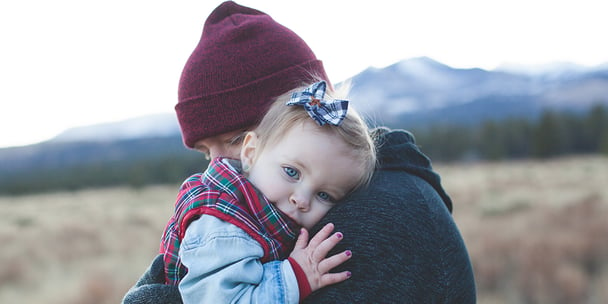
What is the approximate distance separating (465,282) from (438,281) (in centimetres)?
19

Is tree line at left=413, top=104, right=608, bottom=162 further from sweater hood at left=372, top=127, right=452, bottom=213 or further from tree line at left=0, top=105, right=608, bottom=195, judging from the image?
sweater hood at left=372, top=127, right=452, bottom=213

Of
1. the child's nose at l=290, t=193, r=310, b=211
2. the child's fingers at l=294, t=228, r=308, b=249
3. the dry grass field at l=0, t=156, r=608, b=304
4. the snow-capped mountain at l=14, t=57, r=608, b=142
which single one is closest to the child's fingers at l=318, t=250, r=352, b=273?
the child's fingers at l=294, t=228, r=308, b=249

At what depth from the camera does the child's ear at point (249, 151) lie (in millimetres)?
1684

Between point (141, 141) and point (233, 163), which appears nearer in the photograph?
point (233, 163)

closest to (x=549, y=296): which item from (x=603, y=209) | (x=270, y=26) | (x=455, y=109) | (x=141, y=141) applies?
(x=603, y=209)

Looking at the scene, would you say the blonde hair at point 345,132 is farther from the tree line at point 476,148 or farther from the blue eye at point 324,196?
the tree line at point 476,148

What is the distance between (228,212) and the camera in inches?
53.5

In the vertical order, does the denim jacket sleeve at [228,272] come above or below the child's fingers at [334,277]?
above

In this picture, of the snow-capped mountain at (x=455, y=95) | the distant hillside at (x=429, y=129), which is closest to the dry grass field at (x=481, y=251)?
the distant hillside at (x=429, y=129)

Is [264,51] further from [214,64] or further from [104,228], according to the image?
[104,228]

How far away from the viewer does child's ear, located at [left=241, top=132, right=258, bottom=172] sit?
1.68m

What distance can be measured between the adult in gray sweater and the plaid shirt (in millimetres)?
87

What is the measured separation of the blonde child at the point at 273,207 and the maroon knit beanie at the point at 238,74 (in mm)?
215

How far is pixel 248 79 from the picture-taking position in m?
1.91
